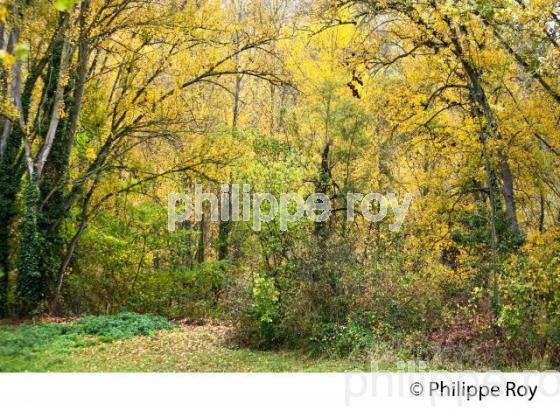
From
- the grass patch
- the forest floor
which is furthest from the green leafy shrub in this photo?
the forest floor

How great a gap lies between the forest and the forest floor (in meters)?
0.10

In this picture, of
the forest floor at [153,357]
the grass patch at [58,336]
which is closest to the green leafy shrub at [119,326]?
the grass patch at [58,336]

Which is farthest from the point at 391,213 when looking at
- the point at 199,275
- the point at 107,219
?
the point at 107,219

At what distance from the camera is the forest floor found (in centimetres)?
937

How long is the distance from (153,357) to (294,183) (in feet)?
14.8

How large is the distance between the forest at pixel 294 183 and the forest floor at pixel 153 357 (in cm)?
10

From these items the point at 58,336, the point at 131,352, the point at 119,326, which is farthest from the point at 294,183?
the point at 58,336

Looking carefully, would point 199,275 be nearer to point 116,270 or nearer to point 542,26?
point 116,270

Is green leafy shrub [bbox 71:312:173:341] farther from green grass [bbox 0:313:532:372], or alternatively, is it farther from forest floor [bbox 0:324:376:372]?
forest floor [bbox 0:324:376:372]

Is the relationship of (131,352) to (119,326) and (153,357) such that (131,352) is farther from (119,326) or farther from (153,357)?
(119,326)

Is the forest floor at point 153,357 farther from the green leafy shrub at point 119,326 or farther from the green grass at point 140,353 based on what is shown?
the green leafy shrub at point 119,326

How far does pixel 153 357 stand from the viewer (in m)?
10.4

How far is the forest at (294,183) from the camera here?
10289mm

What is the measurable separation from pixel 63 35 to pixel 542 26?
10789 millimetres
